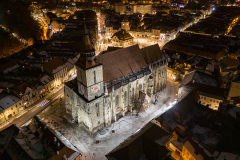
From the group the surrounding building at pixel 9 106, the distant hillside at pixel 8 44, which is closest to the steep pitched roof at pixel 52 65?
the surrounding building at pixel 9 106

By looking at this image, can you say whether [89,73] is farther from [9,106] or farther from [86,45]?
[9,106]

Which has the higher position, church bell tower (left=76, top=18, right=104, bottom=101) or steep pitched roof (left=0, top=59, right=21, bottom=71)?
church bell tower (left=76, top=18, right=104, bottom=101)

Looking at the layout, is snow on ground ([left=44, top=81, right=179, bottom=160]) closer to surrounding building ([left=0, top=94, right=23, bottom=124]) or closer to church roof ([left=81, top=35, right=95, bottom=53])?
surrounding building ([left=0, top=94, right=23, bottom=124])

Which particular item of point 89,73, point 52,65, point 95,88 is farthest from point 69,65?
point 89,73

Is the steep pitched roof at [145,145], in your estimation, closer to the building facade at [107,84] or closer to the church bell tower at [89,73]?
the building facade at [107,84]

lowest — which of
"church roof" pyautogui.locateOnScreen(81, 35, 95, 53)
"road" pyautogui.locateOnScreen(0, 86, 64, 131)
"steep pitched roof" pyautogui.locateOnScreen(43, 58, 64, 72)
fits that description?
"road" pyautogui.locateOnScreen(0, 86, 64, 131)

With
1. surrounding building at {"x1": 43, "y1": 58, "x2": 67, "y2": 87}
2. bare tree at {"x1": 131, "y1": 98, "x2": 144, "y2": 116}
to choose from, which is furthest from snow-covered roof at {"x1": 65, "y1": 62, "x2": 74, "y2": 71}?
bare tree at {"x1": 131, "y1": 98, "x2": 144, "y2": 116}
